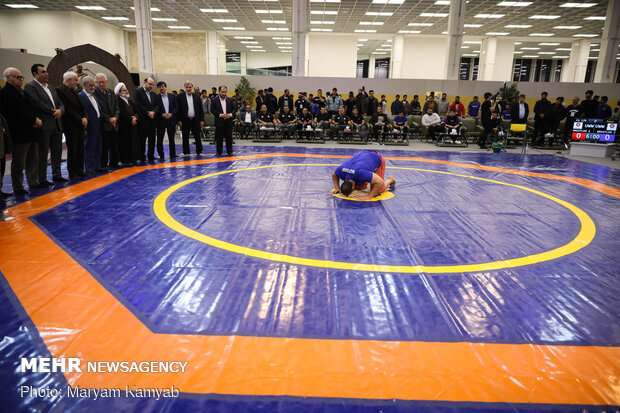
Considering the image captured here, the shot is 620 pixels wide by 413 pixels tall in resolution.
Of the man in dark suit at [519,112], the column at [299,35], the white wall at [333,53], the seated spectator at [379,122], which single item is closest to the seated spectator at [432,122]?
the seated spectator at [379,122]

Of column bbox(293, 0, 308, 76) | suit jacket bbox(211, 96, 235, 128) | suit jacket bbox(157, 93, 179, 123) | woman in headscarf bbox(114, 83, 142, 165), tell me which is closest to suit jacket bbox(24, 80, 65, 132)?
woman in headscarf bbox(114, 83, 142, 165)

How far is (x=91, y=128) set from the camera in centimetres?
689

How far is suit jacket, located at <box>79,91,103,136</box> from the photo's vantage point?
6750 millimetres

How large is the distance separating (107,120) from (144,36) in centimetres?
1263

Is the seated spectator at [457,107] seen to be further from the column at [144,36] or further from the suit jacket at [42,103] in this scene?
the column at [144,36]

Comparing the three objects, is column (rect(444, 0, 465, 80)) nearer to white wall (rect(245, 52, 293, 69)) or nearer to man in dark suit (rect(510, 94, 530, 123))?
man in dark suit (rect(510, 94, 530, 123))

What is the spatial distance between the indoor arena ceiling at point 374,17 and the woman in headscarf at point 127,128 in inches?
518

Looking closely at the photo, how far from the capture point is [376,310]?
2.73 meters

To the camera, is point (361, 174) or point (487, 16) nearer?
point (361, 174)

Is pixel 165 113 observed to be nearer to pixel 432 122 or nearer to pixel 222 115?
pixel 222 115

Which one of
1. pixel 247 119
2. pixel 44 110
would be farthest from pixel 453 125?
pixel 44 110

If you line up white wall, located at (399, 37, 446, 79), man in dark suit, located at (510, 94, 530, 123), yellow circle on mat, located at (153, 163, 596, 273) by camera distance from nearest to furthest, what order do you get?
yellow circle on mat, located at (153, 163, 596, 273) → man in dark suit, located at (510, 94, 530, 123) → white wall, located at (399, 37, 446, 79)

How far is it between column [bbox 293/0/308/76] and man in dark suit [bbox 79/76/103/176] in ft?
37.2

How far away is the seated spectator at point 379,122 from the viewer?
529 inches
